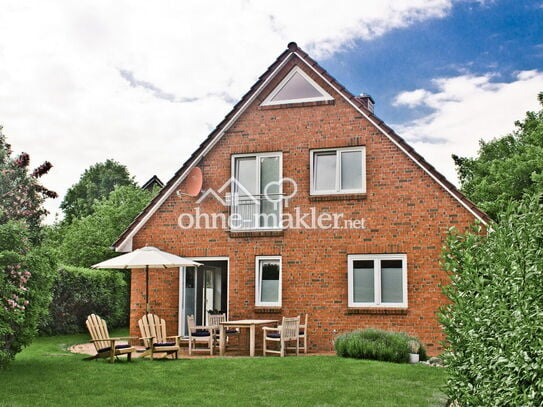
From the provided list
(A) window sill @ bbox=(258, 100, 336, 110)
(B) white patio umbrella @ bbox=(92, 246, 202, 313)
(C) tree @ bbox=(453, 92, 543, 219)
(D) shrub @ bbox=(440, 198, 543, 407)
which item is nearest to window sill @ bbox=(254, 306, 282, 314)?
(B) white patio umbrella @ bbox=(92, 246, 202, 313)

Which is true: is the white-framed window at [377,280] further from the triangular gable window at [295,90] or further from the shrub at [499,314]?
the shrub at [499,314]

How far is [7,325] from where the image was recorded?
1144 cm

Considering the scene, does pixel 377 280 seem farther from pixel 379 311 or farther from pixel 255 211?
pixel 255 211

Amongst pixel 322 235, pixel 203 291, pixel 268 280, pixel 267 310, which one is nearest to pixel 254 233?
pixel 268 280

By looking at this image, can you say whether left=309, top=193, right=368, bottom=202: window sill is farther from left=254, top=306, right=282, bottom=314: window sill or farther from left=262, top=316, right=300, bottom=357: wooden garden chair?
left=262, top=316, right=300, bottom=357: wooden garden chair

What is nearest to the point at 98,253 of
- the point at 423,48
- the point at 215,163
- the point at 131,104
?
the point at 131,104

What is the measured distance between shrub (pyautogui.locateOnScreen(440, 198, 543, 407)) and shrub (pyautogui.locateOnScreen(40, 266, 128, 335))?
16.2m

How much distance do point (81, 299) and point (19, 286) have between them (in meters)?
10.0

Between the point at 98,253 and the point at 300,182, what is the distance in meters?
14.9

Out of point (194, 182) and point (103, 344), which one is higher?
point (194, 182)

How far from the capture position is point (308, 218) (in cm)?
1712

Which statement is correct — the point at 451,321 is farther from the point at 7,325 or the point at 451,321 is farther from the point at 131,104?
the point at 131,104

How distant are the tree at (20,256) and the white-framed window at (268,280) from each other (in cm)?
582

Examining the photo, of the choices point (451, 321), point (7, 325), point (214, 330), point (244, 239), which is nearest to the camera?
point (451, 321)
